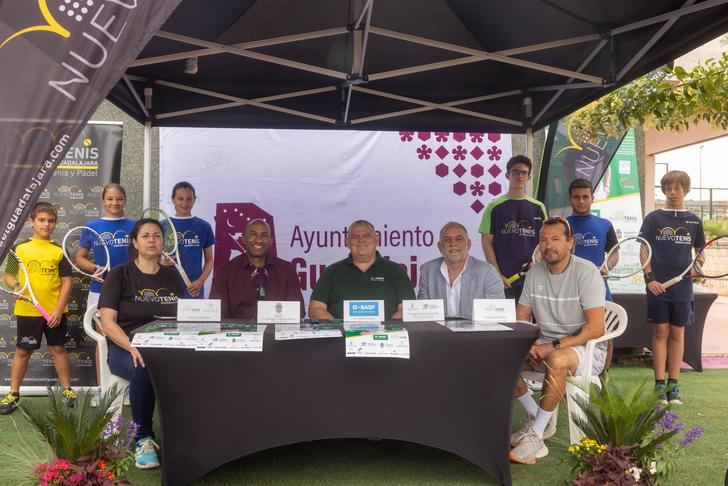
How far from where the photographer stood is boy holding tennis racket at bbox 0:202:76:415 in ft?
13.8

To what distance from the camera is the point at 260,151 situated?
560 centimetres

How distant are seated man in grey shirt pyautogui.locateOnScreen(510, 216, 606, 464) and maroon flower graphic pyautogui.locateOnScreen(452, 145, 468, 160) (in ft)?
8.57

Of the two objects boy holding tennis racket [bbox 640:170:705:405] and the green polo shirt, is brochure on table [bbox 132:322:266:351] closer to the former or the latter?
the green polo shirt

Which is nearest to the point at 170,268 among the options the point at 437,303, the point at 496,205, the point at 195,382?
the point at 195,382

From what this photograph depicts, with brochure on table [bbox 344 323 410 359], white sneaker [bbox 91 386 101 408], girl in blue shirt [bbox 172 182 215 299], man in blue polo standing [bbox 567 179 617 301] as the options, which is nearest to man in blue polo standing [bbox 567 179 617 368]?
man in blue polo standing [bbox 567 179 617 301]

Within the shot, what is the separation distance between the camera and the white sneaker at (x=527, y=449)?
10.2ft

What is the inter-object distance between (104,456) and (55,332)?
2335 mm

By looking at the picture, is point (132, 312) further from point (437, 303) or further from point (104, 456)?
point (437, 303)

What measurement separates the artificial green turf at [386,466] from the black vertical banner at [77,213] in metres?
1.04

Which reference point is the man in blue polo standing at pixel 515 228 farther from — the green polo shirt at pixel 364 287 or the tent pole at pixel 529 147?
the green polo shirt at pixel 364 287

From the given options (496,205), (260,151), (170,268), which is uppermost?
(260,151)

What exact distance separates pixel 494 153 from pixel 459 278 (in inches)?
104

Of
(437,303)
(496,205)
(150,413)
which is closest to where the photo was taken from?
(437,303)

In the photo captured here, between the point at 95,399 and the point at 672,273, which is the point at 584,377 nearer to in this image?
the point at 672,273
